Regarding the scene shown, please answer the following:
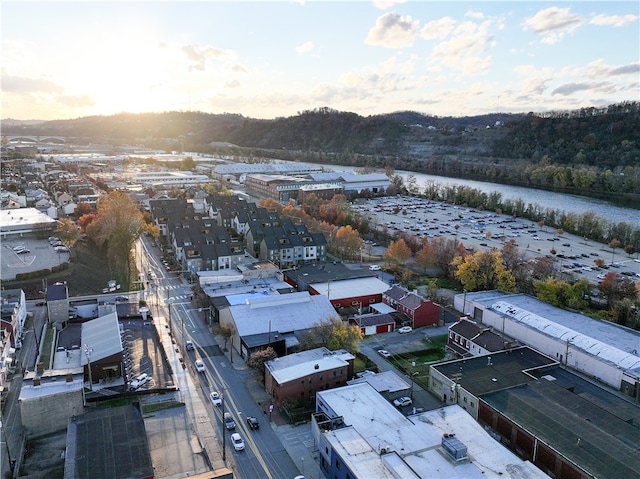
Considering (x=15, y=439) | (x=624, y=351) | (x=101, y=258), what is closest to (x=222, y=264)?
(x=101, y=258)

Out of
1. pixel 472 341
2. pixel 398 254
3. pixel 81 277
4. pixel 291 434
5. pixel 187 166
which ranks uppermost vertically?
pixel 187 166

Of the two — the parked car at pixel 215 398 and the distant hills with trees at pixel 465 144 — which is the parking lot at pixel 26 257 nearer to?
the parked car at pixel 215 398

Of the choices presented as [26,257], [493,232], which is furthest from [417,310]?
[493,232]

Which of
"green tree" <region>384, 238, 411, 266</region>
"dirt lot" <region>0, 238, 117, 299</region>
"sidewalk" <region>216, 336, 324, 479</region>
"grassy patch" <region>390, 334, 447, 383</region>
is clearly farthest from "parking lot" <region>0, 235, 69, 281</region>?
"grassy patch" <region>390, 334, 447, 383</region>

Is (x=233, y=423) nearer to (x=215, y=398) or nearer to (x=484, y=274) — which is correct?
(x=215, y=398)

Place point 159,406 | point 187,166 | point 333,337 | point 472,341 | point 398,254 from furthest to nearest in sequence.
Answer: point 187,166
point 398,254
point 472,341
point 333,337
point 159,406

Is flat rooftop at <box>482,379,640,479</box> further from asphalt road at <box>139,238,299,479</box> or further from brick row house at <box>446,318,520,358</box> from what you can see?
asphalt road at <box>139,238,299,479</box>

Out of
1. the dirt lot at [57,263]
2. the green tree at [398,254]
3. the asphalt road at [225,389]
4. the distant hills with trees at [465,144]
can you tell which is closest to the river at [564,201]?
the distant hills with trees at [465,144]
